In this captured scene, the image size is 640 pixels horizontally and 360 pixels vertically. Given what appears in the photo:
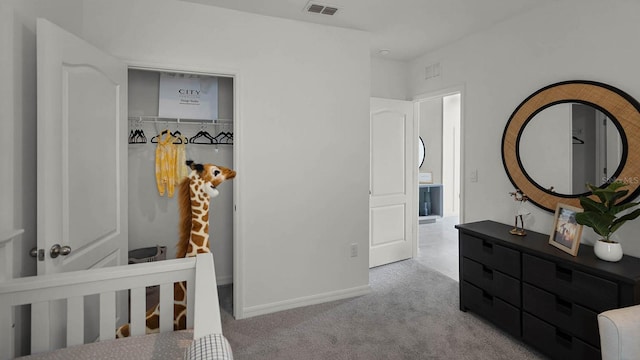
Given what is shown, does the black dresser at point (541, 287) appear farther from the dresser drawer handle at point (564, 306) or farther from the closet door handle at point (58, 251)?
the closet door handle at point (58, 251)

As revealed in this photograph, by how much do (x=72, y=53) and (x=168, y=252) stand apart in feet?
6.90

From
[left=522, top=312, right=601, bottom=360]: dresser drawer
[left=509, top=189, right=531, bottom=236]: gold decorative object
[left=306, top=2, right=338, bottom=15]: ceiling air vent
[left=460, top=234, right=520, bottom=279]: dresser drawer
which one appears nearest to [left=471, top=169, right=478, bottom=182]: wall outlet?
[left=509, top=189, right=531, bottom=236]: gold decorative object

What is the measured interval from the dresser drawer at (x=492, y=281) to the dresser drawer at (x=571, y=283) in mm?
133

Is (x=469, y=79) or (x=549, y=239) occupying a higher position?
(x=469, y=79)

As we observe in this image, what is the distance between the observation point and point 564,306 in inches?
78.1

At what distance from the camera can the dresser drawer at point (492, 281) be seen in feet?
7.54

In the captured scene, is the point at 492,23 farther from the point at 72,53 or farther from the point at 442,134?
the point at 442,134

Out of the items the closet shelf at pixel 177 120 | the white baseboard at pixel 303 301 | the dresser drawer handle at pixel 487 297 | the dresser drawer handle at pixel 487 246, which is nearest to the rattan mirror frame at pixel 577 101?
the dresser drawer handle at pixel 487 246

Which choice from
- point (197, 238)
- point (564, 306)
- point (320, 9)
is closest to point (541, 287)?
point (564, 306)

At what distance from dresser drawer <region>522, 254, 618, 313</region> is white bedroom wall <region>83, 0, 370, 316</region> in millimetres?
1395

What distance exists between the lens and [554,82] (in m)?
2.48

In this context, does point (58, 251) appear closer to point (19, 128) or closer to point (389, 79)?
point (19, 128)

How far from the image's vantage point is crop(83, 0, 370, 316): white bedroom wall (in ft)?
7.98

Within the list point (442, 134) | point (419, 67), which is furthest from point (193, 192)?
point (442, 134)
